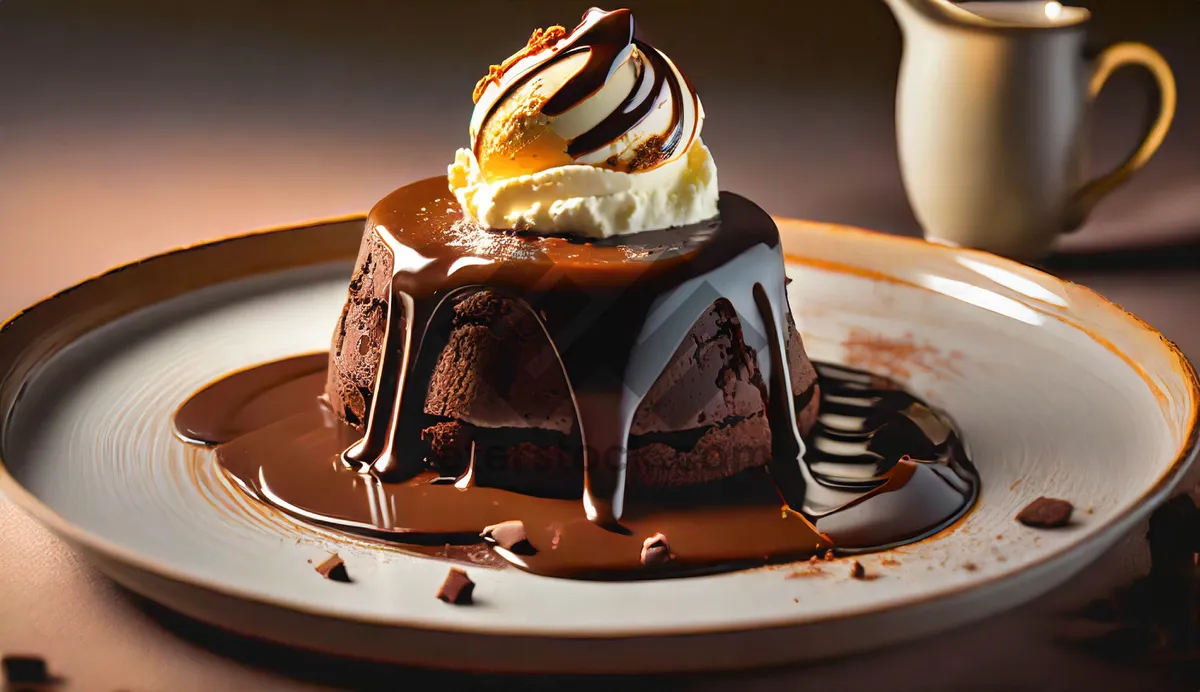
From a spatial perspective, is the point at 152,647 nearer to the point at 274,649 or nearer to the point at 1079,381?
the point at 274,649

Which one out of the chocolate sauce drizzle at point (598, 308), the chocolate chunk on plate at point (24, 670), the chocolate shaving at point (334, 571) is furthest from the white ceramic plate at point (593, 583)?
the chocolate sauce drizzle at point (598, 308)

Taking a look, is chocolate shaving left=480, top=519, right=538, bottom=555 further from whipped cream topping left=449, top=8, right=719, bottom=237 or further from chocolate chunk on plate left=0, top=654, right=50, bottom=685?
chocolate chunk on plate left=0, top=654, right=50, bottom=685

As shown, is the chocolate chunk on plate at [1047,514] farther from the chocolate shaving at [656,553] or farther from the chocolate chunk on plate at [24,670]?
the chocolate chunk on plate at [24,670]

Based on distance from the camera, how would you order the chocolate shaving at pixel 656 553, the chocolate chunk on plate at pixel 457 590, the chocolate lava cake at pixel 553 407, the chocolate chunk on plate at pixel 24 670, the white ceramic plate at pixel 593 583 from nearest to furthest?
the white ceramic plate at pixel 593 583 < the chocolate chunk on plate at pixel 24 670 < the chocolate chunk on plate at pixel 457 590 < the chocolate shaving at pixel 656 553 < the chocolate lava cake at pixel 553 407

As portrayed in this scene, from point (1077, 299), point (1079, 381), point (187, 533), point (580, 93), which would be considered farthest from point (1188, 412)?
point (187, 533)

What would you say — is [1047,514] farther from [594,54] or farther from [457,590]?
[594,54]

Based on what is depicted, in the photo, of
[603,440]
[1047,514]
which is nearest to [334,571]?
[603,440]
